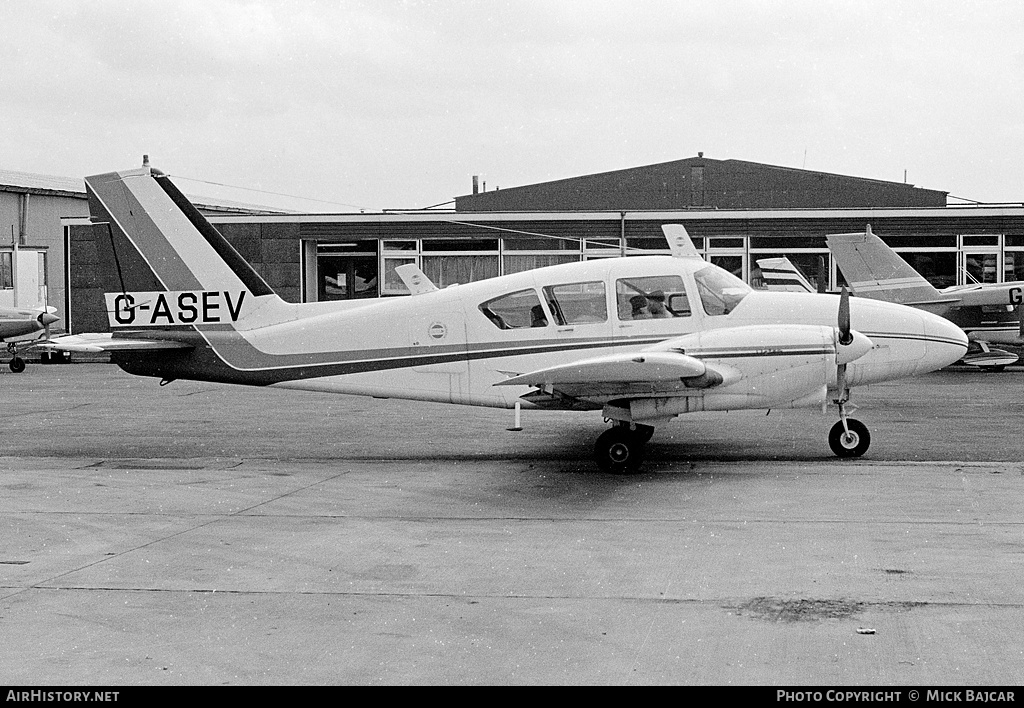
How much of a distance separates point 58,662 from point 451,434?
944cm

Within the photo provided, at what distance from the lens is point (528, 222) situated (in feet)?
113

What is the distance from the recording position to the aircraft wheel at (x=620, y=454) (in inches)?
435

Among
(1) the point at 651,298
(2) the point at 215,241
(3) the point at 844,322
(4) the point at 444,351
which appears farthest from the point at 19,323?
(3) the point at 844,322

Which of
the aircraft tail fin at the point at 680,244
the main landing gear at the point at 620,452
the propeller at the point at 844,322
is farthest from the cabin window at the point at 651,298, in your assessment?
the propeller at the point at 844,322

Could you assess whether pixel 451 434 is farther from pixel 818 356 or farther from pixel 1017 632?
pixel 1017 632

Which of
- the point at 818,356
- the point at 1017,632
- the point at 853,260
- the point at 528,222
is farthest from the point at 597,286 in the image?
the point at 528,222

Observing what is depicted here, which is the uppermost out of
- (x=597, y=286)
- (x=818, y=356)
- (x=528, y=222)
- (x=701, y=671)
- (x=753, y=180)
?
(x=753, y=180)

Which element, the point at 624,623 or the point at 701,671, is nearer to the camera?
the point at 701,671

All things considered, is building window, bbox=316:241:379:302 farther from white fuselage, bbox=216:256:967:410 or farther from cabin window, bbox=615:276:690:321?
cabin window, bbox=615:276:690:321

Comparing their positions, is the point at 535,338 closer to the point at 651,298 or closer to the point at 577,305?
the point at 577,305

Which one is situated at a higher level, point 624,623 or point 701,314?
point 701,314

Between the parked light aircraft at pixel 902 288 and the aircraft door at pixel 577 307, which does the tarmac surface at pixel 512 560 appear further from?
the parked light aircraft at pixel 902 288

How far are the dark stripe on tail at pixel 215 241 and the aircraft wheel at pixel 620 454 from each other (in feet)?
14.4
